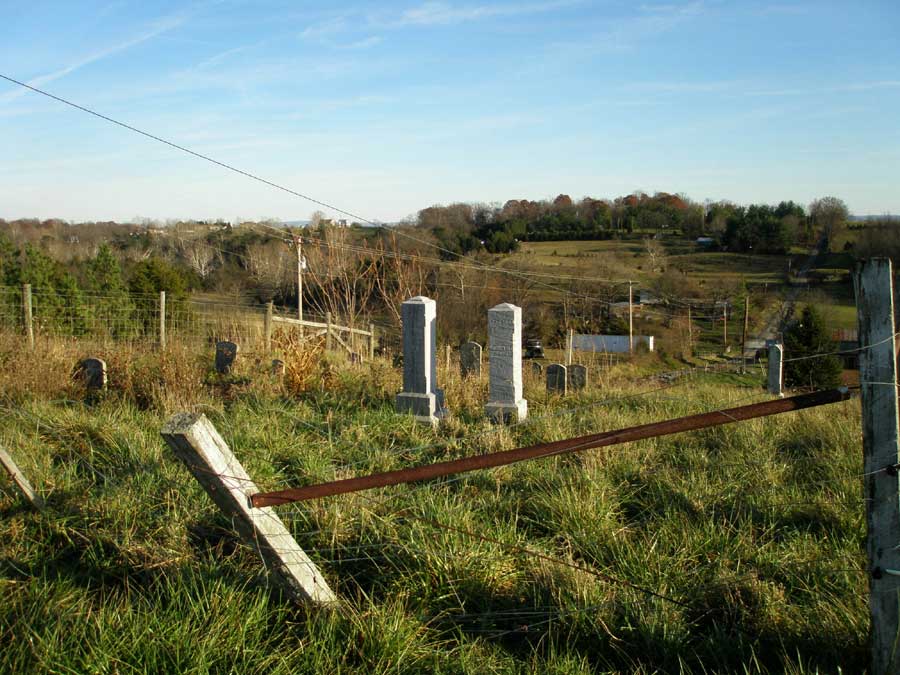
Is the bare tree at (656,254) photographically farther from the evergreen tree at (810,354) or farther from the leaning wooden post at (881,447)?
the leaning wooden post at (881,447)

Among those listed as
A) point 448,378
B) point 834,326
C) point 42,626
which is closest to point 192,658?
point 42,626

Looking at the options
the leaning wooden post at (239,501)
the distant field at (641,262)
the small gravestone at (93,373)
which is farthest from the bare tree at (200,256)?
the leaning wooden post at (239,501)

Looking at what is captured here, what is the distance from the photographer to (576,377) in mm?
9625

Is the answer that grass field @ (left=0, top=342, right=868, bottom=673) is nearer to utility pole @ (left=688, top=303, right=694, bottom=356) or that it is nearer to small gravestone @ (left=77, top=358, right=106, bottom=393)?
small gravestone @ (left=77, top=358, right=106, bottom=393)

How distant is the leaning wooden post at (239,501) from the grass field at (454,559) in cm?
15

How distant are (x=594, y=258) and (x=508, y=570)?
162 feet

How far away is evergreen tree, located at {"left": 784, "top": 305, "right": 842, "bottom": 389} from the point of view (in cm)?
2086

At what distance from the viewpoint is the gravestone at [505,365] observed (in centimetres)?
Result: 750

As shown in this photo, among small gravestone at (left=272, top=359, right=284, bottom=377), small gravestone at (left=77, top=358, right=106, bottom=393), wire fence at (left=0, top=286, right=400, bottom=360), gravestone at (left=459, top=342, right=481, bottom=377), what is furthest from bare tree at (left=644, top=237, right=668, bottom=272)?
small gravestone at (left=77, top=358, right=106, bottom=393)

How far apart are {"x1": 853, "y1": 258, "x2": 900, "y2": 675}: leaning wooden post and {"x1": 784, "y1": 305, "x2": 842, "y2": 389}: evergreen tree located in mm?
18496

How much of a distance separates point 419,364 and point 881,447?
556 cm

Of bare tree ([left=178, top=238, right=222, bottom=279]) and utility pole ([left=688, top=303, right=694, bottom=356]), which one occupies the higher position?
bare tree ([left=178, top=238, right=222, bottom=279])

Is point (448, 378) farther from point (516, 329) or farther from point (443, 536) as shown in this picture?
point (443, 536)

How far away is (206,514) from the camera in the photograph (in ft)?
13.0
